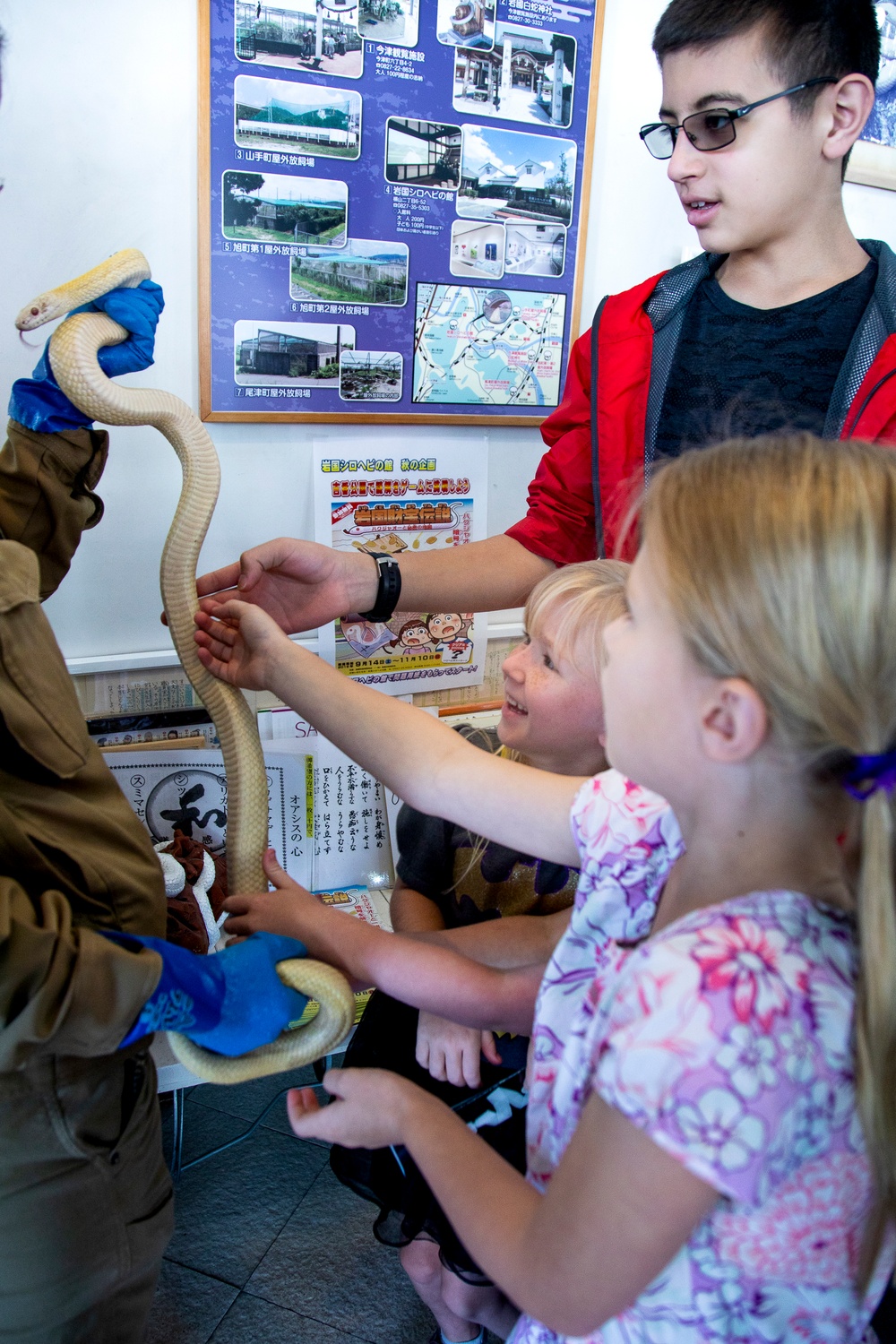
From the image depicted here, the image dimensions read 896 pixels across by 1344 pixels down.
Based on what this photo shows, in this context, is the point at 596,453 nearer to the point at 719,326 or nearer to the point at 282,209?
the point at 719,326

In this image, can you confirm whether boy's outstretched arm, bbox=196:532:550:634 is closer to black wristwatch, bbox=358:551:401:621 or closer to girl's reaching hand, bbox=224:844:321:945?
black wristwatch, bbox=358:551:401:621

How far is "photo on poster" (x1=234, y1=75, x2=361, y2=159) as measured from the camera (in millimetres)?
1509

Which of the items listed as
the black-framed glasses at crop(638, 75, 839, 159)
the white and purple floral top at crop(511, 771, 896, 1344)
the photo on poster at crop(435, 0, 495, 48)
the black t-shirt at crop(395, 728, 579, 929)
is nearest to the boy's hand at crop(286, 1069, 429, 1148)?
the white and purple floral top at crop(511, 771, 896, 1344)

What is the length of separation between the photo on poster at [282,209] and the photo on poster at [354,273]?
2 centimetres

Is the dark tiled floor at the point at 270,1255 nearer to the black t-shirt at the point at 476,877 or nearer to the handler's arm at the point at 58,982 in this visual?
the black t-shirt at the point at 476,877

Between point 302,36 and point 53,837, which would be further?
point 302,36

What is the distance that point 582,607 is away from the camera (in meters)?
1.20

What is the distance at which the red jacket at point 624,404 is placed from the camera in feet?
4.14

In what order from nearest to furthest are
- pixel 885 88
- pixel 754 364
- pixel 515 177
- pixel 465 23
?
1. pixel 754 364
2. pixel 465 23
3. pixel 515 177
4. pixel 885 88

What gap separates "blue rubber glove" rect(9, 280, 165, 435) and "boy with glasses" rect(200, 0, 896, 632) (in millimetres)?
278

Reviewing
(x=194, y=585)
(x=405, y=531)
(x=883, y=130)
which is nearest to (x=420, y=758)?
(x=194, y=585)

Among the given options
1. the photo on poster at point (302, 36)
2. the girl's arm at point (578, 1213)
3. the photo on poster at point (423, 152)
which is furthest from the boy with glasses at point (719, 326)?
the girl's arm at point (578, 1213)

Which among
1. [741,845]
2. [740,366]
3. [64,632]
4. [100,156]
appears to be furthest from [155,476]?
[741,845]

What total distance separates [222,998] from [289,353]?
116cm
